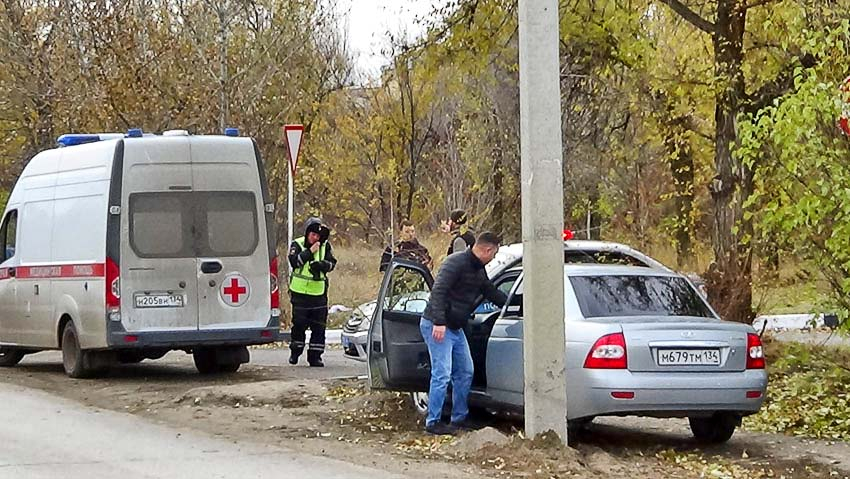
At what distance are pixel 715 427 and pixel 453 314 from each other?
222 cm

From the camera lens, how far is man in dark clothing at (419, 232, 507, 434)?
11.1 metres

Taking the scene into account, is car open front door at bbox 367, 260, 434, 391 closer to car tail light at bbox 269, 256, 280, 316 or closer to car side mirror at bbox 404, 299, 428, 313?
car side mirror at bbox 404, 299, 428, 313

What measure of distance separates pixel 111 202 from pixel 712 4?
23.8ft

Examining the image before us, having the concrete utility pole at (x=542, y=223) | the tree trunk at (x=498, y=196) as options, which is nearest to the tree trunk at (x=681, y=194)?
the concrete utility pole at (x=542, y=223)

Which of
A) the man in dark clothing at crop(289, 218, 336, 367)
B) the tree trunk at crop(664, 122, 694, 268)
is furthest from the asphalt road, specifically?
the tree trunk at crop(664, 122, 694, 268)

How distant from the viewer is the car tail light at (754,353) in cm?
1054

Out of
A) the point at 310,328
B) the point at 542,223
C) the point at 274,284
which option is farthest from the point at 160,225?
the point at 542,223

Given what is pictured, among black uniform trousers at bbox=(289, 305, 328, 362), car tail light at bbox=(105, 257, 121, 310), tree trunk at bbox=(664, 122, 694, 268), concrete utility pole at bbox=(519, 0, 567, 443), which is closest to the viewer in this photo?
concrete utility pole at bbox=(519, 0, 567, 443)

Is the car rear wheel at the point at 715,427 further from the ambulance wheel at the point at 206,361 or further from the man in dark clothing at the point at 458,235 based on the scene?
the ambulance wheel at the point at 206,361

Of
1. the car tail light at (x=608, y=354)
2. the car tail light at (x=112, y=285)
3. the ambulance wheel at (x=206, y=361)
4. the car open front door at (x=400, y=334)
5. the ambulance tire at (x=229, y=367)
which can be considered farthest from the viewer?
the ambulance wheel at (x=206, y=361)

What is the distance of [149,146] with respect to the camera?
15.1 m

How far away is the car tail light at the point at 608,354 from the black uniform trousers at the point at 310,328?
24.7 ft

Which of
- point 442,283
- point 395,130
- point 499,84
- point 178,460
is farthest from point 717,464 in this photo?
point 395,130

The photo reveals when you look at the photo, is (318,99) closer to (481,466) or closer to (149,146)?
(149,146)
